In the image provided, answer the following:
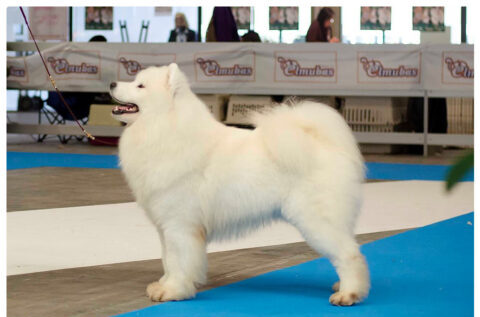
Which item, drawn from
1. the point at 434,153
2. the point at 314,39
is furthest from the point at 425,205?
the point at 314,39

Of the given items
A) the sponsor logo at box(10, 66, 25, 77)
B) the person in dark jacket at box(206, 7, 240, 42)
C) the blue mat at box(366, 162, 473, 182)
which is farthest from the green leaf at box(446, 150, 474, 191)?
the sponsor logo at box(10, 66, 25, 77)

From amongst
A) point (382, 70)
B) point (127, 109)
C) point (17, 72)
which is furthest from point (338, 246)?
point (17, 72)

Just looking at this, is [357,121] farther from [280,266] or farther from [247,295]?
[247,295]

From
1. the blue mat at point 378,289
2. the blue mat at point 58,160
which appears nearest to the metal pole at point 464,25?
the blue mat at point 58,160

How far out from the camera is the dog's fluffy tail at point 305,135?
4.10m

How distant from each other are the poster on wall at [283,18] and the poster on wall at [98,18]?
4324 mm

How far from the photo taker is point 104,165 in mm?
10875

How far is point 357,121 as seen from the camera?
12297mm

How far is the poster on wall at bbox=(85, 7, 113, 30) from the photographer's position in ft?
65.2

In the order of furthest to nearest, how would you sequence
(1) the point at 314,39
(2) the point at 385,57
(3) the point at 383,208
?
1. (1) the point at 314,39
2. (2) the point at 385,57
3. (3) the point at 383,208

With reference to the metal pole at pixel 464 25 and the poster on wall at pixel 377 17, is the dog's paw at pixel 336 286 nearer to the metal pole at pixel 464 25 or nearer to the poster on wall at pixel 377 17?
the poster on wall at pixel 377 17

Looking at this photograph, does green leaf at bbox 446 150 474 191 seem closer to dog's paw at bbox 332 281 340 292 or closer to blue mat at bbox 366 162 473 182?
dog's paw at bbox 332 281 340 292

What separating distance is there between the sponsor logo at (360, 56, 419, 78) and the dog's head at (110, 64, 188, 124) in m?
8.10

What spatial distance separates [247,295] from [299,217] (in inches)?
22.7
